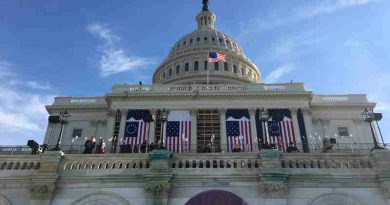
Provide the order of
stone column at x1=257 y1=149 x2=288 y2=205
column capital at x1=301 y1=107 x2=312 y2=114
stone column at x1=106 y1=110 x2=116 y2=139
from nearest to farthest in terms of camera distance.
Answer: stone column at x1=257 y1=149 x2=288 y2=205 < stone column at x1=106 y1=110 x2=116 y2=139 < column capital at x1=301 y1=107 x2=312 y2=114

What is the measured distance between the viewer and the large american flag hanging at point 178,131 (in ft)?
137

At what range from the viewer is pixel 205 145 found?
36531mm

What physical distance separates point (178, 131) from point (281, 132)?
11037 mm

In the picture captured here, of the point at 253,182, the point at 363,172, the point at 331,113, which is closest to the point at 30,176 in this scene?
the point at 253,182

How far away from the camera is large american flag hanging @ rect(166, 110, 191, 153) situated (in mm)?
41812

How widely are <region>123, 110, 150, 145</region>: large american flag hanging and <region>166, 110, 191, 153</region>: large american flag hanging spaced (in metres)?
2.43

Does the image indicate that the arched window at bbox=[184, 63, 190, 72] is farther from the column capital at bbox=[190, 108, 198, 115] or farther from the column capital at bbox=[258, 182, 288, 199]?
the column capital at bbox=[258, 182, 288, 199]

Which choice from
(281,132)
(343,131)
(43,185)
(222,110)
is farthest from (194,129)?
(43,185)

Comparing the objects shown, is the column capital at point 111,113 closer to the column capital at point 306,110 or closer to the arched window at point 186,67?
the column capital at point 306,110

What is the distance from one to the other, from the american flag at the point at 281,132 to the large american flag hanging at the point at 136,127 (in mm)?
13189

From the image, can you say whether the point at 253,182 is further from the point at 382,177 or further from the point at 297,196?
the point at 382,177

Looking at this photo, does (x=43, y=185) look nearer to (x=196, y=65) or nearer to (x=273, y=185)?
(x=273, y=185)

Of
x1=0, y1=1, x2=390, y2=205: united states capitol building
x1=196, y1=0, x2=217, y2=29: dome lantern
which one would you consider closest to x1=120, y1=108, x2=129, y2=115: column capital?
x1=0, y1=1, x2=390, y2=205: united states capitol building

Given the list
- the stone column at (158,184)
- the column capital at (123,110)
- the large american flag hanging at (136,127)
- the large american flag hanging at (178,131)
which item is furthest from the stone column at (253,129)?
the stone column at (158,184)
